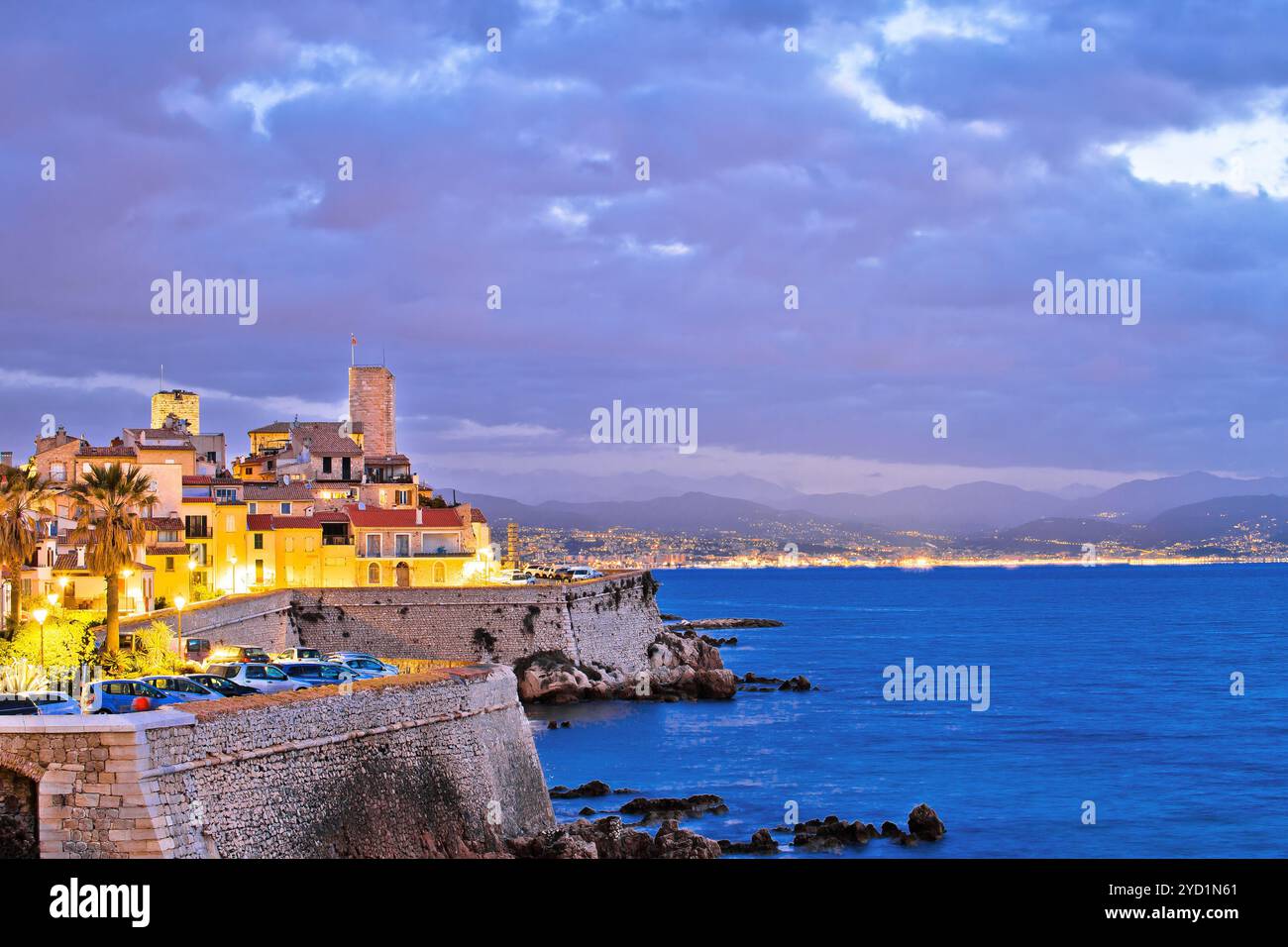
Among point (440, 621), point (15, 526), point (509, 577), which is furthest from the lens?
point (509, 577)

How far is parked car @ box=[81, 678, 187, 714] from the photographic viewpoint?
26125mm

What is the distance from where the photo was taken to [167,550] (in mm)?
58812

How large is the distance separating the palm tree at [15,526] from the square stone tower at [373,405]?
64.2 m

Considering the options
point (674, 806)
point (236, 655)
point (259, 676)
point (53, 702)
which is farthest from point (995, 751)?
point (53, 702)

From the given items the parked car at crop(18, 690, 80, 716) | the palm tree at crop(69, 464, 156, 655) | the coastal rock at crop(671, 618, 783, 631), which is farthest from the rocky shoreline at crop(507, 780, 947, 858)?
the coastal rock at crop(671, 618, 783, 631)

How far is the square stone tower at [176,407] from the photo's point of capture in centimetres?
10088

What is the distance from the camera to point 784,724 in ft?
199

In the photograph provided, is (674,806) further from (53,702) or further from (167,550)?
(167,550)

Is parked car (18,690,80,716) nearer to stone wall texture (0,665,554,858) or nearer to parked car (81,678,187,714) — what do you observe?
parked car (81,678,187,714)

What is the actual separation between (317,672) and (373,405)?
73376mm

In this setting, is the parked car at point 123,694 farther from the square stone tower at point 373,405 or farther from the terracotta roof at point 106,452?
the square stone tower at point 373,405

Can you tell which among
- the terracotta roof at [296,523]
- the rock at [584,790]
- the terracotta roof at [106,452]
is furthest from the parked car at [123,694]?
the terracotta roof at [296,523]
